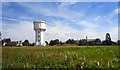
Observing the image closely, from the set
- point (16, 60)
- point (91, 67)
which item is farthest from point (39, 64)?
point (91, 67)

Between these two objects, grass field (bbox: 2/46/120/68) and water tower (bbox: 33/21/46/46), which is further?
water tower (bbox: 33/21/46/46)

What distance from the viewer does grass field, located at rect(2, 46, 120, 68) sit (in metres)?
7.30

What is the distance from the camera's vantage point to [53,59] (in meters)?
8.08

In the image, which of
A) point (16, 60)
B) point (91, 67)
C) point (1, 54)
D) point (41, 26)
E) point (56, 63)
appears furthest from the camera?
point (41, 26)

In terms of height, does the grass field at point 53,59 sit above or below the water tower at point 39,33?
below

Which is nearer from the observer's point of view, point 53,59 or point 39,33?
point 53,59

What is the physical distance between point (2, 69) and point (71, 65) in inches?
197

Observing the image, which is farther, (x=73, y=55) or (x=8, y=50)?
(x=8, y=50)

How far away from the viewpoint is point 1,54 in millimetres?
8875

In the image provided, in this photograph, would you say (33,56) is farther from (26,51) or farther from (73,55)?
(73,55)

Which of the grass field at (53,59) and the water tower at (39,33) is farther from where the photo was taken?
the water tower at (39,33)

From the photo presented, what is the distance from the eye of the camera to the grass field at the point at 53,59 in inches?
288

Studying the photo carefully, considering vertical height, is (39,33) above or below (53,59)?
above

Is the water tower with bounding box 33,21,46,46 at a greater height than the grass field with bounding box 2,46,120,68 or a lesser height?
greater
